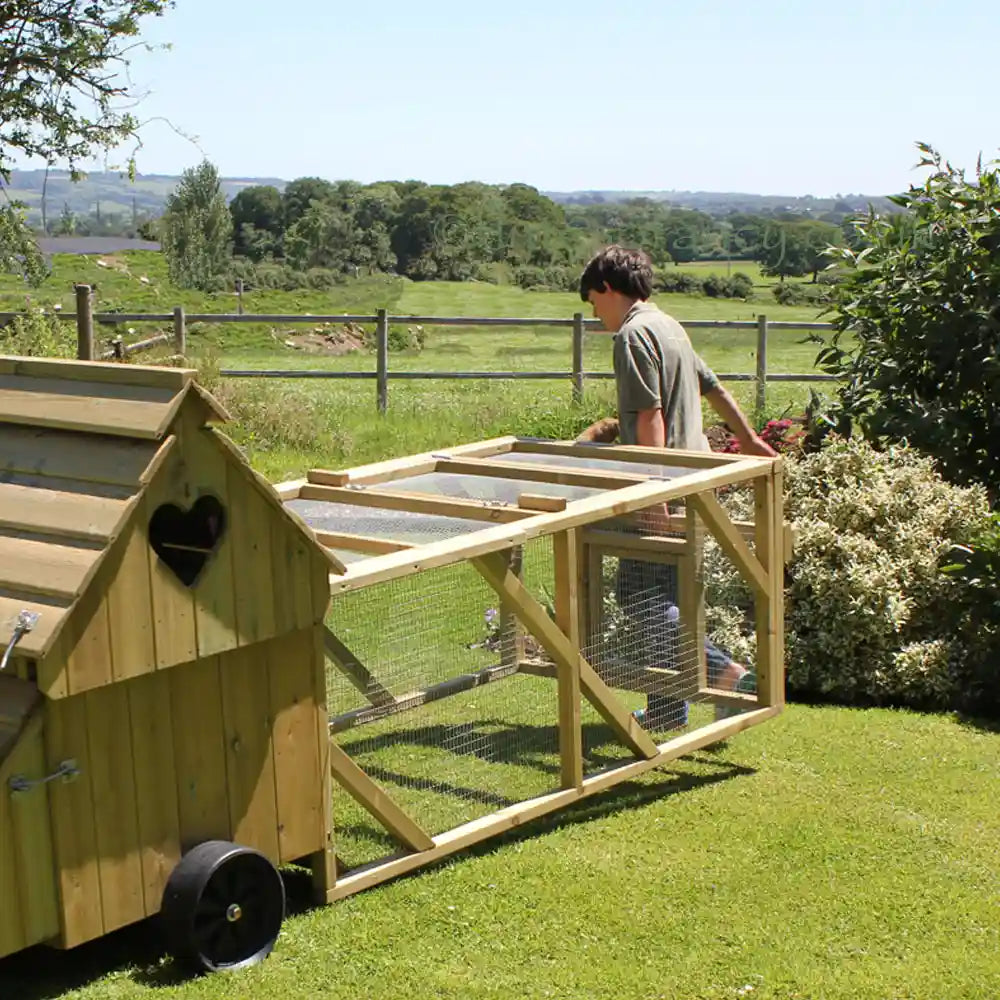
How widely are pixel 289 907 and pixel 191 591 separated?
50.8 inches

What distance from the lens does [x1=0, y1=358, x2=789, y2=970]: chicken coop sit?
4113mm

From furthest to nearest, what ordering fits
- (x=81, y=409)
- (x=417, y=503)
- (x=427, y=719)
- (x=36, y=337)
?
1. (x=36, y=337)
2. (x=427, y=719)
3. (x=417, y=503)
4. (x=81, y=409)

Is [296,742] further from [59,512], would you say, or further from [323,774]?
[59,512]

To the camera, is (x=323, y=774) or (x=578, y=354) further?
(x=578, y=354)

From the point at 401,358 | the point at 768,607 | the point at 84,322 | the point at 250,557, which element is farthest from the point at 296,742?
the point at 401,358

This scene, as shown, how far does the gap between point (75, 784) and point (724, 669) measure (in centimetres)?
346

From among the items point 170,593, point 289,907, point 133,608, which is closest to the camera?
point 133,608

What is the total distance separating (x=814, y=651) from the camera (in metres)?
8.06

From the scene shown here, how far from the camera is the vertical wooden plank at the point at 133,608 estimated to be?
4.12 m

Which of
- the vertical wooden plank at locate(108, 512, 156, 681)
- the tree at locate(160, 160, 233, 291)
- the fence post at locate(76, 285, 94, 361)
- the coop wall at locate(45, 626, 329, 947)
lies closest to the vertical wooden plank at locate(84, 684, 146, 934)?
the coop wall at locate(45, 626, 329, 947)

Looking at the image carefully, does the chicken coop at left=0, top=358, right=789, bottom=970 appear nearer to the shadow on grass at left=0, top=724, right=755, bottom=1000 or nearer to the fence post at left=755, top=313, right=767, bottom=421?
the shadow on grass at left=0, top=724, right=755, bottom=1000

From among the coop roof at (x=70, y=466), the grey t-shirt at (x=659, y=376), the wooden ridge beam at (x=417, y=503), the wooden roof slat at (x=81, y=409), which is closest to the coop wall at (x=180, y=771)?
the coop roof at (x=70, y=466)

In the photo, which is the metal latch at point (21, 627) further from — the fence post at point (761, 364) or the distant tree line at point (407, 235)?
the distant tree line at point (407, 235)

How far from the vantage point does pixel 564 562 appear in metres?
5.67
